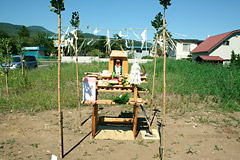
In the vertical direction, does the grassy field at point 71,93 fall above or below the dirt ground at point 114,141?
above

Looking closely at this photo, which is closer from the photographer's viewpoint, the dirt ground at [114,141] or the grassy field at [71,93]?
the dirt ground at [114,141]

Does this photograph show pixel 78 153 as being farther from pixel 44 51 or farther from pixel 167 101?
pixel 44 51

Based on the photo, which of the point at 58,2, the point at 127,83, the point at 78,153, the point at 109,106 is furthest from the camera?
the point at 109,106

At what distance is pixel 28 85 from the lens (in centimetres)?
901

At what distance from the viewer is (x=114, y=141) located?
14.4ft

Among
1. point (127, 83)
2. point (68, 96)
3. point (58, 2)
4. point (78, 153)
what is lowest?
point (78, 153)

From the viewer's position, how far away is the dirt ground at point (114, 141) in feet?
12.2

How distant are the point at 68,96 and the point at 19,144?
368cm

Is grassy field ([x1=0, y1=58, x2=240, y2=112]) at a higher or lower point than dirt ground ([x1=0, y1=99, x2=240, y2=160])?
higher

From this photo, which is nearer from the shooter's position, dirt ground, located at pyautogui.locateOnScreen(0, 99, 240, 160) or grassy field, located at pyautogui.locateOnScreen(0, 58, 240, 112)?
dirt ground, located at pyautogui.locateOnScreen(0, 99, 240, 160)

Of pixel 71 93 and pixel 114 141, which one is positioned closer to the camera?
pixel 114 141

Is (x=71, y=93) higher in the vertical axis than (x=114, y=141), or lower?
higher

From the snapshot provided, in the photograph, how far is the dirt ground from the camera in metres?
3.73

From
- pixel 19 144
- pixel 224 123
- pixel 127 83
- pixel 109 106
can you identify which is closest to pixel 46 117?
pixel 19 144
